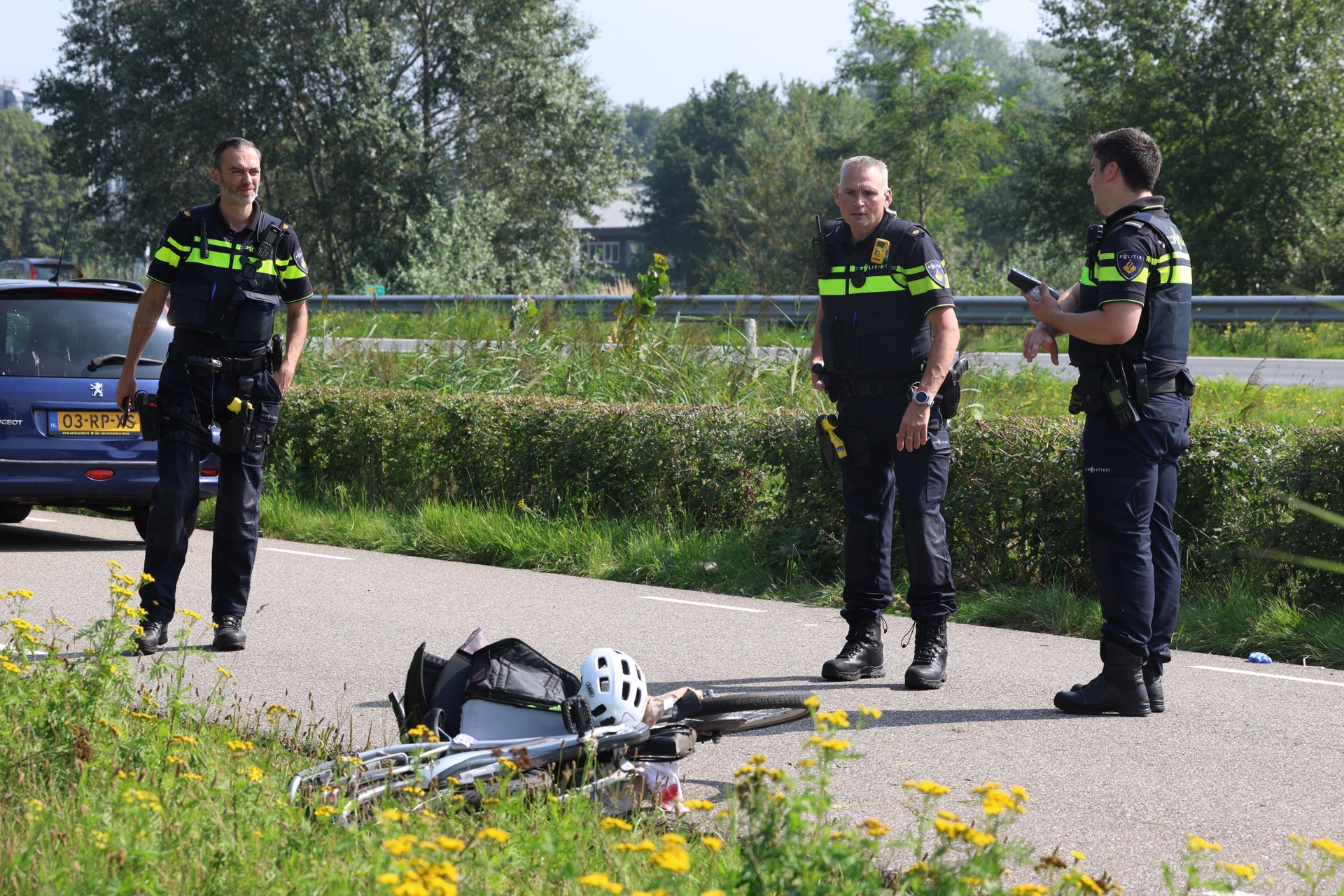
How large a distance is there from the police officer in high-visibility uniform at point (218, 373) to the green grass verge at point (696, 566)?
275 cm

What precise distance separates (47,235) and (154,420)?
11018cm

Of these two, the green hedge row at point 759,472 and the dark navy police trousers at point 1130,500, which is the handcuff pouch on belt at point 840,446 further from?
the green hedge row at point 759,472

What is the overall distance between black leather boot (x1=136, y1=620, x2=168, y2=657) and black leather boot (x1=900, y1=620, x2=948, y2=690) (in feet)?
10.2

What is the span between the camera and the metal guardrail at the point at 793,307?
11359 mm

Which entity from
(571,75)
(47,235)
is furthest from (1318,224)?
(47,235)

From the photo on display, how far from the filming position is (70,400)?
856 cm

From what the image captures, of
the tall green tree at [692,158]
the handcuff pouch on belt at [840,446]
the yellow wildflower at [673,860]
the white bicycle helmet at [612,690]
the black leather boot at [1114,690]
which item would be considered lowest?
the black leather boot at [1114,690]

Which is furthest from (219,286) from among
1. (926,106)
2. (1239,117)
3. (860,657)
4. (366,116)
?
(926,106)

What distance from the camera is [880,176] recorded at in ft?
17.6

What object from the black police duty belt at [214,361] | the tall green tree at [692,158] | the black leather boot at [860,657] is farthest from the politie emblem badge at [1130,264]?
the tall green tree at [692,158]

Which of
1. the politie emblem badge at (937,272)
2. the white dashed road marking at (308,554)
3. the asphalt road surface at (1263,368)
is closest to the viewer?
the politie emblem badge at (937,272)

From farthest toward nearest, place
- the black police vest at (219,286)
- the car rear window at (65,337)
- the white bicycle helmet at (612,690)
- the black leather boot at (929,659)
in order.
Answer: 1. the car rear window at (65,337)
2. the black police vest at (219,286)
3. the black leather boot at (929,659)
4. the white bicycle helmet at (612,690)

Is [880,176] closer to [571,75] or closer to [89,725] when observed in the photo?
[89,725]

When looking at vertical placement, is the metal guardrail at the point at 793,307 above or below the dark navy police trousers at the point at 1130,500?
above
